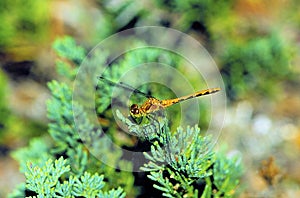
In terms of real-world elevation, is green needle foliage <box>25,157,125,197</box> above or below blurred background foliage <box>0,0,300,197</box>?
below

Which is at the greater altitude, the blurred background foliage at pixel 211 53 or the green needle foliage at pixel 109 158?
the blurred background foliage at pixel 211 53

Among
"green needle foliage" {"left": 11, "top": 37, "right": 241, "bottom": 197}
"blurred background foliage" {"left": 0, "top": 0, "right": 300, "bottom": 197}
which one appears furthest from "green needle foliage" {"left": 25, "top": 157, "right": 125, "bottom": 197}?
"blurred background foliage" {"left": 0, "top": 0, "right": 300, "bottom": 197}

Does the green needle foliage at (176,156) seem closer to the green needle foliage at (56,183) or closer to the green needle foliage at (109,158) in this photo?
the green needle foliage at (109,158)

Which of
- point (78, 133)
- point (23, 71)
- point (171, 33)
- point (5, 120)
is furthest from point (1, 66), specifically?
point (78, 133)

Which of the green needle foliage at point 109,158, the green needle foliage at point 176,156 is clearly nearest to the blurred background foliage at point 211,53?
the green needle foliage at point 109,158

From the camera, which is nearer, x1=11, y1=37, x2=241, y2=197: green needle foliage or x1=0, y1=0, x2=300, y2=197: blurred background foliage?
x1=11, y1=37, x2=241, y2=197: green needle foliage

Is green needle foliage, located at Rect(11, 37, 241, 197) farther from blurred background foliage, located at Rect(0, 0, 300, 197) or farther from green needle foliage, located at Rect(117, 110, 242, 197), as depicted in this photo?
blurred background foliage, located at Rect(0, 0, 300, 197)

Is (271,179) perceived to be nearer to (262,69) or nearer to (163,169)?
(262,69)

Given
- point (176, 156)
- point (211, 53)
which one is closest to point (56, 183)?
point (176, 156)
